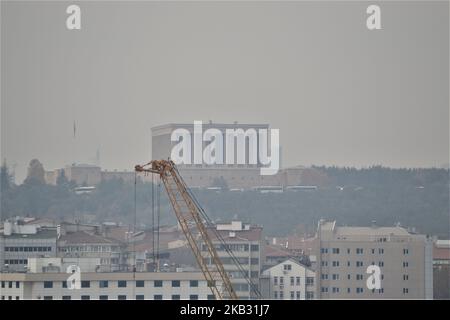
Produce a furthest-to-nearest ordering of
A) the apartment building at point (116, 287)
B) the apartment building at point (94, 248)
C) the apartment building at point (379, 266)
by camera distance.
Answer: the apartment building at point (379, 266)
the apartment building at point (94, 248)
the apartment building at point (116, 287)

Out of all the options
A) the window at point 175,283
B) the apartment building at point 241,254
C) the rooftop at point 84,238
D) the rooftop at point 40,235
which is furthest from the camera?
the rooftop at point 84,238

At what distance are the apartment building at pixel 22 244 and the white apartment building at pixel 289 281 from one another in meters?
3.27

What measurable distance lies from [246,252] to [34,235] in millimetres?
3499

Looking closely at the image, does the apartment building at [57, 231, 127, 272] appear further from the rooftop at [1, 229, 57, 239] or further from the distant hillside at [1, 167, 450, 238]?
the distant hillside at [1, 167, 450, 238]

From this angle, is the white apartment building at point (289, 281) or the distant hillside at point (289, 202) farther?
the distant hillside at point (289, 202)

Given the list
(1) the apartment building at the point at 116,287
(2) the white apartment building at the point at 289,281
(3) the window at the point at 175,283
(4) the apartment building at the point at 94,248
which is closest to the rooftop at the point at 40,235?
(4) the apartment building at the point at 94,248

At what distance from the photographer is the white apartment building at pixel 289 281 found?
875 inches

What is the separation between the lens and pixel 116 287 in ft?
58.7

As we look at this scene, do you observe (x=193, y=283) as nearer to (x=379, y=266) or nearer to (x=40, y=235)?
(x=379, y=266)

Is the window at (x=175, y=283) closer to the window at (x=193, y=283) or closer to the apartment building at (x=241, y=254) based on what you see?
the window at (x=193, y=283)

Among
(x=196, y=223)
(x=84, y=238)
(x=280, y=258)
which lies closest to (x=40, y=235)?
(x=84, y=238)

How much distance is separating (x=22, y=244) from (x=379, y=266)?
5.58 meters

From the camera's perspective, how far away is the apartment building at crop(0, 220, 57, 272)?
2167cm
